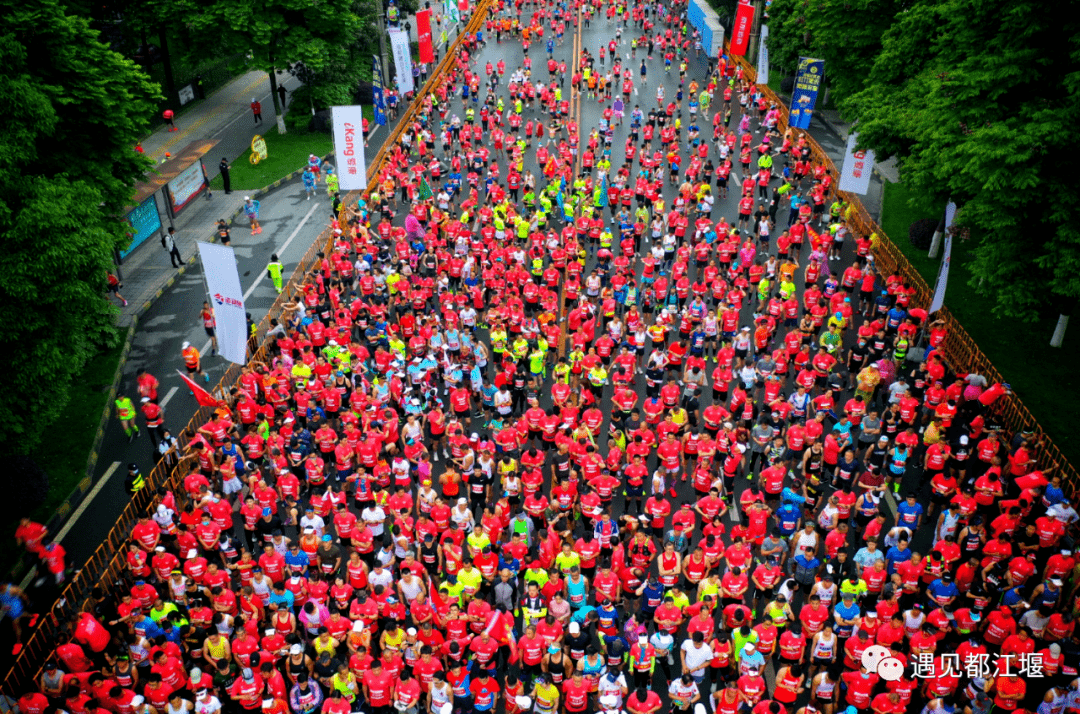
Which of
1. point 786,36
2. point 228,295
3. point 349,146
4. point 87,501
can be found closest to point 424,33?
point 349,146

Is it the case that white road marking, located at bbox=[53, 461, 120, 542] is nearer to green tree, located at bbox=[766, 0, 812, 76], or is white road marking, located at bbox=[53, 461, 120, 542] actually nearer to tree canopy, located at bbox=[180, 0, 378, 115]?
tree canopy, located at bbox=[180, 0, 378, 115]

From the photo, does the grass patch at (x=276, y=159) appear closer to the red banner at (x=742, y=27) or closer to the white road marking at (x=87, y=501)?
the white road marking at (x=87, y=501)

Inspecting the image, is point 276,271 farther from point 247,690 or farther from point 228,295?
point 247,690

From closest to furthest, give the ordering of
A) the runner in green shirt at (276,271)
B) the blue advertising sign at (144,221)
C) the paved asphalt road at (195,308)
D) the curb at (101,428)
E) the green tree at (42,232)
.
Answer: the green tree at (42,232) → the curb at (101,428) → the paved asphalt road at (195,308) → the runner in green shirt at (276,271) → the blue advertising sign at (144,221)

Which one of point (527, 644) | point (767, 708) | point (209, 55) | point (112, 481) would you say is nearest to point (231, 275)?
point (112, 481)

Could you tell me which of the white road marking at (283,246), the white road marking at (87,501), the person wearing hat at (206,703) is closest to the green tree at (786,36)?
the white road marking at (283,246)
